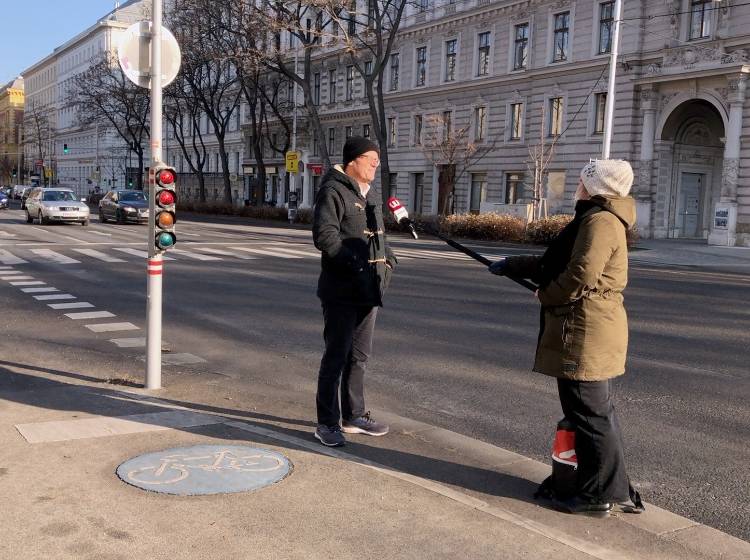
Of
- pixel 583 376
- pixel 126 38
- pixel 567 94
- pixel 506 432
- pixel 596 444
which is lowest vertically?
pixel 506 432

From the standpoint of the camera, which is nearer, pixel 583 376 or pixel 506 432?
pixel 583 376

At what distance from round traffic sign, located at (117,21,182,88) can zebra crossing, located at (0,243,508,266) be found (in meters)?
12.1

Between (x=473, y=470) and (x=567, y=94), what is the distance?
3684cm

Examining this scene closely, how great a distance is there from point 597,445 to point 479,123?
4245cm

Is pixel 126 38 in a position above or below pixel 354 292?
above

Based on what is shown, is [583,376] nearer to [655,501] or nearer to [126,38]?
[655,501]

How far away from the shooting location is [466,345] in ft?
30.4

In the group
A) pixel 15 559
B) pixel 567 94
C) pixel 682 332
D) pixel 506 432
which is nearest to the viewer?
pixel 15 559

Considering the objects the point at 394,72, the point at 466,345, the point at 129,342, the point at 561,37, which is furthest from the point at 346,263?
the point at 394,72

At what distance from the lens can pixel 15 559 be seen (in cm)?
346

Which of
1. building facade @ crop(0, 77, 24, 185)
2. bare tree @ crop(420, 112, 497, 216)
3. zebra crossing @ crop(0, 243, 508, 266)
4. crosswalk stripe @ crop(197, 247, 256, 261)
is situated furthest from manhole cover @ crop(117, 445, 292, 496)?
building facade @ crop(0, 77, 24, 185)

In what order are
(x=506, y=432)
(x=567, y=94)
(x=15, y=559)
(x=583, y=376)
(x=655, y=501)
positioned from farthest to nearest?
1. (x=567, y=94)
2. (x=506, y=432)
3. (x=655, y=501)
4. (x=583, y=376)
5. (x=15, y=559)

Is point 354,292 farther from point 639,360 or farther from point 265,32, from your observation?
point 265,32

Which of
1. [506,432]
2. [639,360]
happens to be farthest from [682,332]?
[506,432]
